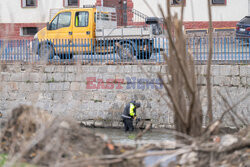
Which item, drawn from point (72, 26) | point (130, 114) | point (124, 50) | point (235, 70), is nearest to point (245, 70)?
point (235, 70)

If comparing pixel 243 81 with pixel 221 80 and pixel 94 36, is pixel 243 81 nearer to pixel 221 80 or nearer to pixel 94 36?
pixel 221 80

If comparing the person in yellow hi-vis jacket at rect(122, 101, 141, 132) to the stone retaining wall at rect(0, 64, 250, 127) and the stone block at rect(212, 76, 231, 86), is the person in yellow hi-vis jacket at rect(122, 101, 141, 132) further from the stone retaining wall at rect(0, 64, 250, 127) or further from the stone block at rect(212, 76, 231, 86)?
the stone block at rect(212, 76, 231, 86)

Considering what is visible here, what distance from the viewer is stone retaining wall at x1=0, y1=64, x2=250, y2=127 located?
1334 centimetres

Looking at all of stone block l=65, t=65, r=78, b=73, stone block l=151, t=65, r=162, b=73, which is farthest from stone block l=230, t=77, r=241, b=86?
stone block l=65, t=65, r=78, b=73

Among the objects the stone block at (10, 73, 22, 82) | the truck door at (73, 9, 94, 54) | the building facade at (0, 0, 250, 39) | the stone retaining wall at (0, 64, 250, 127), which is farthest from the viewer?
the building facade at (0, 0, 250, 39)

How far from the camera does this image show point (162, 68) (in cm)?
1374

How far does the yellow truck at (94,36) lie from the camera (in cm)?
1473

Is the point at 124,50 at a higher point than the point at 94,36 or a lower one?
lower

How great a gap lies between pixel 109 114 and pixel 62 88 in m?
1.77

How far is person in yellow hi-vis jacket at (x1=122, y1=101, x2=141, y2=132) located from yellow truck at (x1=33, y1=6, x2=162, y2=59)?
1650 mm

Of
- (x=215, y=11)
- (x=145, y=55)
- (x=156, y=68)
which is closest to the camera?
(x=156, y=68)

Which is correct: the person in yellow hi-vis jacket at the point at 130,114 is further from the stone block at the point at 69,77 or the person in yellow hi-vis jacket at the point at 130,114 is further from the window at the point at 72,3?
the window at the point at 72,3

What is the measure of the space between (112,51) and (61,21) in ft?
8.07

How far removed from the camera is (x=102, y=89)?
565 inches
